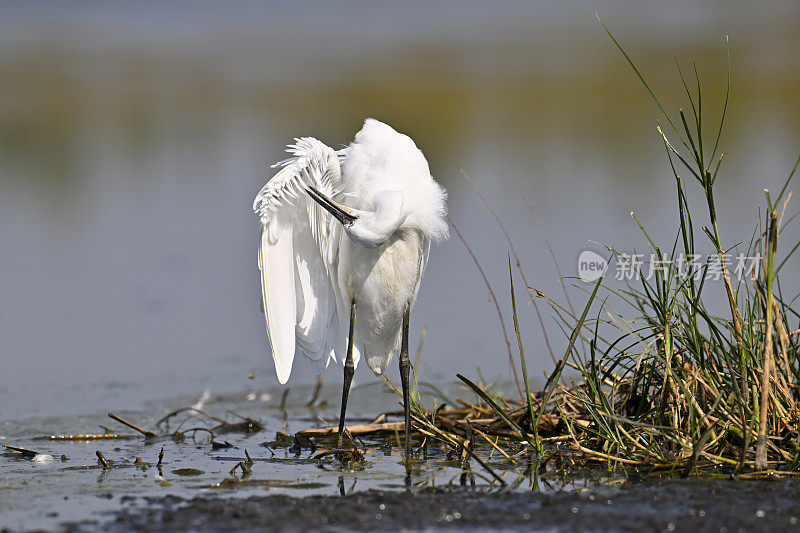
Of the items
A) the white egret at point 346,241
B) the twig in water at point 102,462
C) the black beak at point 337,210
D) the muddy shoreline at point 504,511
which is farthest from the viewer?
the white egret at point 346,241

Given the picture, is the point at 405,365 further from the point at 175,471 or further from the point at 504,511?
the point at 504,511

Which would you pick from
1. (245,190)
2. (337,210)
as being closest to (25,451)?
(337,210)

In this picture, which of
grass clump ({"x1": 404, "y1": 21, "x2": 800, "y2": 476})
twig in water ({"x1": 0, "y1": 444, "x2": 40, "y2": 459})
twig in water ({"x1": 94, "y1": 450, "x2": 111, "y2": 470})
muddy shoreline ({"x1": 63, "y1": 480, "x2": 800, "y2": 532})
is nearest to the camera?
muddy shoreline ({"x1": 63, "y1": 480, "x2": 800, "y2": 532})

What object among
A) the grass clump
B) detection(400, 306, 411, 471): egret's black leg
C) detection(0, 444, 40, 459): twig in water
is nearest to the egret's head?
detection(400, 306, 411, 471): egret's black leg

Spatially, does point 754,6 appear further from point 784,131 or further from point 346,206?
point 346,206

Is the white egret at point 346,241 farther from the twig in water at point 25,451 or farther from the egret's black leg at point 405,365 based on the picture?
the twig in water at point 25,451

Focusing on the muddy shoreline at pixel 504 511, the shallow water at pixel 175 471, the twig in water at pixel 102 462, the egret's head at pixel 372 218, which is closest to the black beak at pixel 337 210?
the egret's head at pixel 372 218

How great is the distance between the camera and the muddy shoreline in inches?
163

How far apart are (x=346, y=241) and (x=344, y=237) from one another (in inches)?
1.1

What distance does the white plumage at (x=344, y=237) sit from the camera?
590 cm

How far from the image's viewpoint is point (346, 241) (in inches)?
247

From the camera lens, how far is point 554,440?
5.43m

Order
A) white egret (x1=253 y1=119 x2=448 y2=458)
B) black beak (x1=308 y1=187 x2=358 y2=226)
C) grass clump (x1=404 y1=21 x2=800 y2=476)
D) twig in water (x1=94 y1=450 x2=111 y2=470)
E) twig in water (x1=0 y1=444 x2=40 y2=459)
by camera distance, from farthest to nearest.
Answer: white egret (x1=253 y1=119 x2=448 y2=458)
black beak (x1=308 y1=187 x2=358 y2=226)
twig in water (x1=0 y1=444 x2=40 y2=459)
twig in water (x1=94 y1=450 x2=111 y2=470)
grass clump (x1=404 y1=21 x2=800 y2=476)

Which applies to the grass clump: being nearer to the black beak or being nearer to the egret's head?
the egret's head
